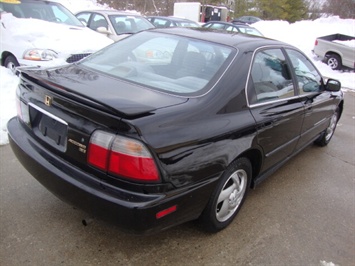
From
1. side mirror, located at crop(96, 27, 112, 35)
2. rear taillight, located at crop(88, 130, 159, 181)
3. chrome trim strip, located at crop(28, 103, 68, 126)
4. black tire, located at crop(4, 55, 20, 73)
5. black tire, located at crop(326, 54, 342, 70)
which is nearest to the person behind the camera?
rear taillight, located at crop(88, 130, 159, 181)

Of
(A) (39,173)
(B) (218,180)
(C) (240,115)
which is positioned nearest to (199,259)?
(B) (218,180)

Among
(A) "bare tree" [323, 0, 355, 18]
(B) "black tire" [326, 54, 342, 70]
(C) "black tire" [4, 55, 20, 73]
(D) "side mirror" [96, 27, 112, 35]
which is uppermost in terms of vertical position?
(A) "bare tree" [323, 0, 355, 18]

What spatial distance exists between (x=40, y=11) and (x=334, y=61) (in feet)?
33.8

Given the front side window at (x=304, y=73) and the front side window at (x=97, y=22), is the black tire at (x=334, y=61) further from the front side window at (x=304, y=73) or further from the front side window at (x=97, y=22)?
the front side window at (x=304, y=73)

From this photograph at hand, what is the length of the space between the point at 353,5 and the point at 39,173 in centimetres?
3109

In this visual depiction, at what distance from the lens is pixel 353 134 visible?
5.85m

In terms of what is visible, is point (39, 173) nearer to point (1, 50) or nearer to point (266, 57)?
point (266, 57)

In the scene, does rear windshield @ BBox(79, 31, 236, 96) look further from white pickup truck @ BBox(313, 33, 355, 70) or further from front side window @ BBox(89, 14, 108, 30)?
white pickup truck @ BBox(313, 33, 355, 70)

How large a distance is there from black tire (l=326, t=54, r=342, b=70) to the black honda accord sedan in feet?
32.7

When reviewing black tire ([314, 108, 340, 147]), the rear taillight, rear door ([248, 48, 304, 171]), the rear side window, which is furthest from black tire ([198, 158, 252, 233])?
black tire ([314, 108, 340, 147])

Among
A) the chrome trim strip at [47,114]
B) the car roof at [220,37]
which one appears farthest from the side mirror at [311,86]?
the chrome trim strip at [47,114]

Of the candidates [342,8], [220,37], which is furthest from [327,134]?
[342,8]

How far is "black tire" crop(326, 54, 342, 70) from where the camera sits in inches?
469

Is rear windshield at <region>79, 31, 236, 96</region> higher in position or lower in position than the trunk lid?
higher
